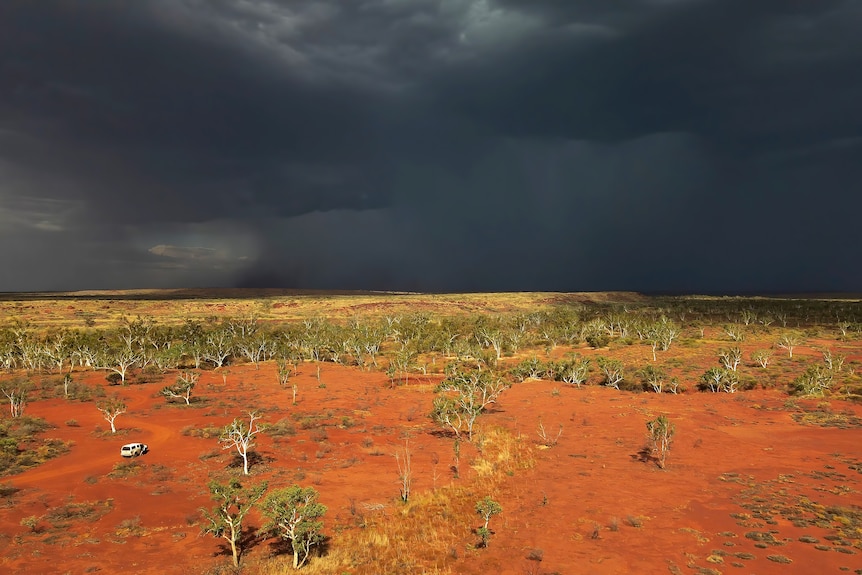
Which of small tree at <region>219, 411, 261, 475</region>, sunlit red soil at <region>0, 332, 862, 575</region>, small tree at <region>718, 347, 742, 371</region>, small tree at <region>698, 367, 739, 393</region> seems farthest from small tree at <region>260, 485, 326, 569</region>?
small tree at <region>718, 347, 742, 371</region>

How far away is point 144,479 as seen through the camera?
26609 millimetres

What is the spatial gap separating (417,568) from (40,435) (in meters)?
34.7

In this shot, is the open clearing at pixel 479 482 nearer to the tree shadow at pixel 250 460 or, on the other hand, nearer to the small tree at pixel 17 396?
the tree shadow at pixel 250 460

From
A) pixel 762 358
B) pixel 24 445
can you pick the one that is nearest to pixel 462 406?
pixel 24 445

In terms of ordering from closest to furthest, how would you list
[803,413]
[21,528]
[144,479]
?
[21,528]
[144,479]
[803,413]

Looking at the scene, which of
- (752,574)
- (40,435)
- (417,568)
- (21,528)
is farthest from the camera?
(40,435)

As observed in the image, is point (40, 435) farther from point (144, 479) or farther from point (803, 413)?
point (803, 413)

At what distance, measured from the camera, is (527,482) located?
85.3 ft

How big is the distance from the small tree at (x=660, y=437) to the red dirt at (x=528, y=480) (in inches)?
31.4

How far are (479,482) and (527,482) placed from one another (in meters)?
2.72

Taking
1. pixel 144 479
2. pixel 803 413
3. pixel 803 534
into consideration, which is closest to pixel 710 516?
pixel 803 534

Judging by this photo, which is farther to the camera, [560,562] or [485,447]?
[485,447]

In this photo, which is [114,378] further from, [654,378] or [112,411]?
[654,378]

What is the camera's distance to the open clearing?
17.5 m
